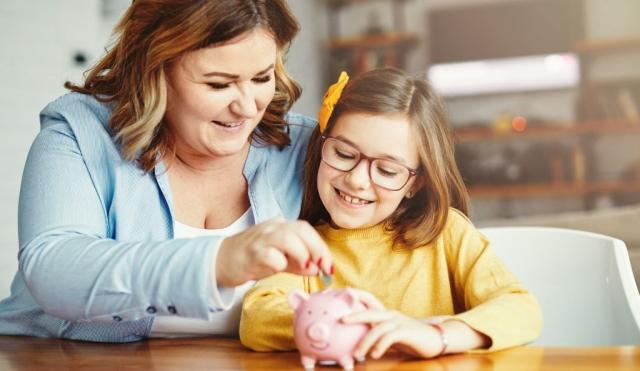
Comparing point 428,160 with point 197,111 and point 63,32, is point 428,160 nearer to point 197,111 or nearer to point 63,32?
point 197,111

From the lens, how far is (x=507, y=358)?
40.0 inches

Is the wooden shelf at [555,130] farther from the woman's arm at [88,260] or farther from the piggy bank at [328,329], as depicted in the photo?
the piggy bank at [328,329]

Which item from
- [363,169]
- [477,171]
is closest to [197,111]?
[363,169]

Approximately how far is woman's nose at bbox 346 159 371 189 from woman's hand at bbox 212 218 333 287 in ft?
Answer: 1.17

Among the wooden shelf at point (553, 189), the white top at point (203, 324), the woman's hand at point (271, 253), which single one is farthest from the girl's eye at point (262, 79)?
the wooden shelf at point (553, 189)

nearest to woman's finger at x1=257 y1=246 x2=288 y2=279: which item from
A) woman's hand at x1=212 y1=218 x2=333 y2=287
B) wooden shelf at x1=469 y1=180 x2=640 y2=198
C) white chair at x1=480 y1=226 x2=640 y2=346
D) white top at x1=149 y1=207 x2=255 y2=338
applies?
woman's hand at x1=212 y1=218 x2=333 y2=287

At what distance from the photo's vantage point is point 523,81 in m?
6.62

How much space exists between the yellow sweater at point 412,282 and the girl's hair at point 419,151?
0.03 metres

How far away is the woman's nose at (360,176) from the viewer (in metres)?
1.31

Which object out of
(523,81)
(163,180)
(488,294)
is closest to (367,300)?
(488,294)

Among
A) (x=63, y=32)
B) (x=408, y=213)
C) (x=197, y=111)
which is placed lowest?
(x=408, y=213)

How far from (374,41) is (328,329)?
6.02m

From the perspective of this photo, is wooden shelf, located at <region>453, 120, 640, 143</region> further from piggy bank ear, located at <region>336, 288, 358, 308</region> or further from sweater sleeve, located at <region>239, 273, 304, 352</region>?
piggy bank ear, located at <region>336, 288, 358, 308</region>

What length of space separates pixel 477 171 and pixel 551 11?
1.46 meters
